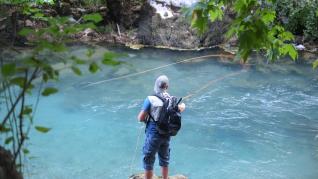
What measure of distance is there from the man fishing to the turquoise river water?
1.34ft

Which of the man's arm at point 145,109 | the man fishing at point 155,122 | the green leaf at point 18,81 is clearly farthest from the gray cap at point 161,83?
the green leaf at point 18,81

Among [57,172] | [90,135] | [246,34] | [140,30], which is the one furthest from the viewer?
[140,30]

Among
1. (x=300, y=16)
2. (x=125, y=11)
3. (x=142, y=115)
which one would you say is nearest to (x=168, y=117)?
(x=142, y=115)

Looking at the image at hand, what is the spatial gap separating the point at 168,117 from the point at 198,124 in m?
3.14

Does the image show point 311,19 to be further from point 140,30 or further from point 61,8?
point 61,8

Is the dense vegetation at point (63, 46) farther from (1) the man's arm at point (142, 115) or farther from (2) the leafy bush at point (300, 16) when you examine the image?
(2) the leafy bush at point (300, 16)

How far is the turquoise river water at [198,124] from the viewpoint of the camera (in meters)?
5.79

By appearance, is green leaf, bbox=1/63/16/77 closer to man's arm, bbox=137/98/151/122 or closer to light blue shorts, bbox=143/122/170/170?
man's arm, bbox=137/98/151/122

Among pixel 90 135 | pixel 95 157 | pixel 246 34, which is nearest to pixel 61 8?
pixel 90 135

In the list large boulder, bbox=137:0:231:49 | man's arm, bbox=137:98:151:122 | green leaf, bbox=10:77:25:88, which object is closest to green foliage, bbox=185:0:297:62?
green leaf, bbox=10:77:25:88

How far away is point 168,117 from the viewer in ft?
13.9

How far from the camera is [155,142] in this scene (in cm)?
440

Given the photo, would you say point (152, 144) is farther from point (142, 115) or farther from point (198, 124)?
point (198, 124)

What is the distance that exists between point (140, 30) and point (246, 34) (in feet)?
34.1
